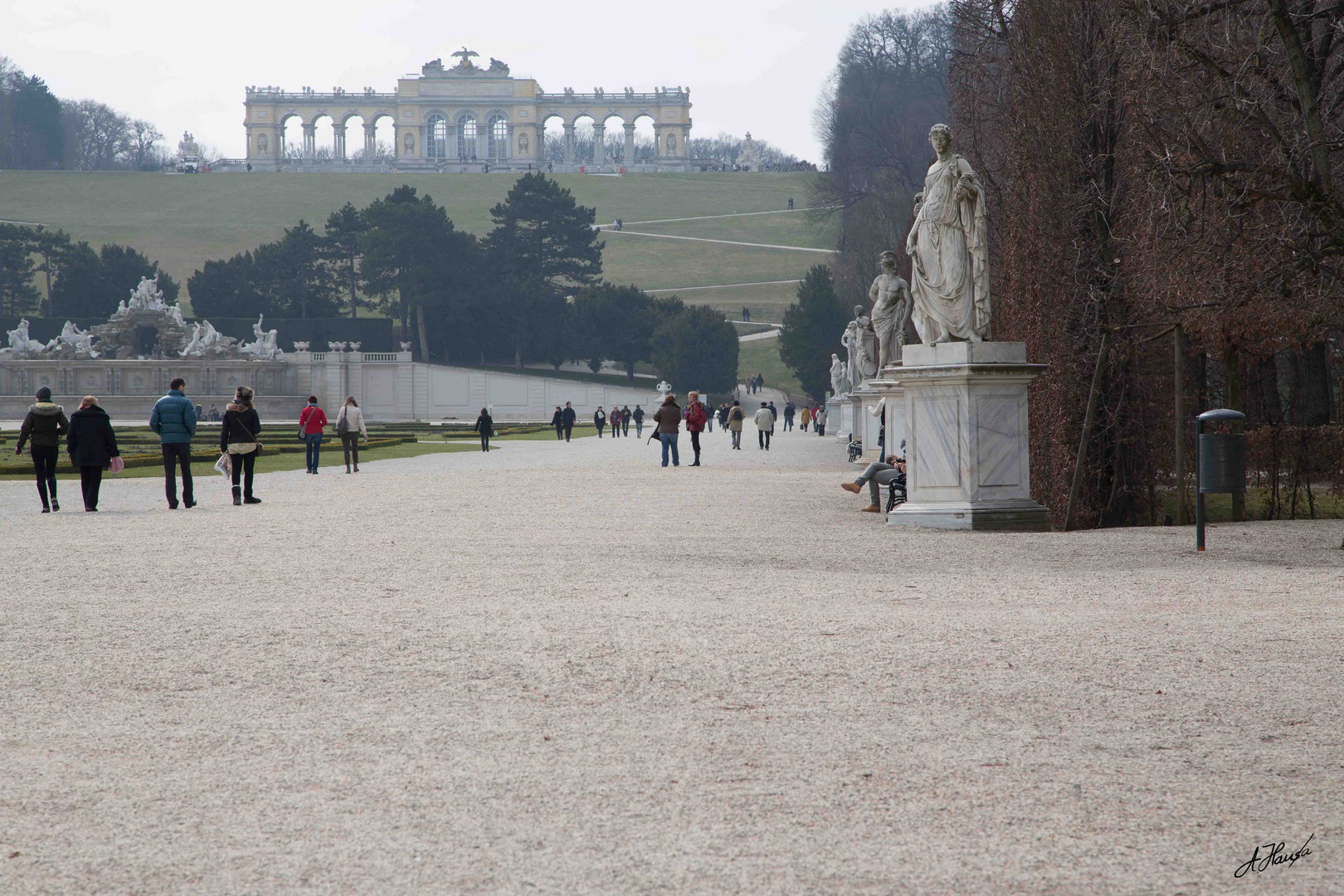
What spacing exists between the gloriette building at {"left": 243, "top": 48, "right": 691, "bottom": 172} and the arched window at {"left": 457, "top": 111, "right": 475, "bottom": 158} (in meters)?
0.08

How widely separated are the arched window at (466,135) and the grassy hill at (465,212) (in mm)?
15476

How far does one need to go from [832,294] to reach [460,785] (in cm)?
6635

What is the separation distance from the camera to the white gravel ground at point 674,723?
140 inches

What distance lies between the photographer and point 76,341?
2837 inches

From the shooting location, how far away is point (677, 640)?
252 inches

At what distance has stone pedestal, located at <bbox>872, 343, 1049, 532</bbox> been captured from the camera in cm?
1181

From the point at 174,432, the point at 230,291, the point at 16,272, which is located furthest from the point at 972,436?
the point at 16,272

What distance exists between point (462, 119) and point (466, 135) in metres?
2.00

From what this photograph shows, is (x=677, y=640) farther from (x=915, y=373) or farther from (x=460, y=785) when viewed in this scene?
(x=915, y=373)

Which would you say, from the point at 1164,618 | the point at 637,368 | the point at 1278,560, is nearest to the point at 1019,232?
the point at 1278,560

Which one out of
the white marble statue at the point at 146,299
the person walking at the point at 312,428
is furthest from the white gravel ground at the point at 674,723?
the white marble statue at the point at 146,299

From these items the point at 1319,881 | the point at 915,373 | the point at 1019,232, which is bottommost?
the point at 1319,881

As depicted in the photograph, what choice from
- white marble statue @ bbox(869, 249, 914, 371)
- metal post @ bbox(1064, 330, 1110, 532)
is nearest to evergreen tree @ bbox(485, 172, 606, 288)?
white marble statue @ bbox(869, 249, 914, 371)

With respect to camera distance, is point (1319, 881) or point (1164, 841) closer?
point (1319, 881)
